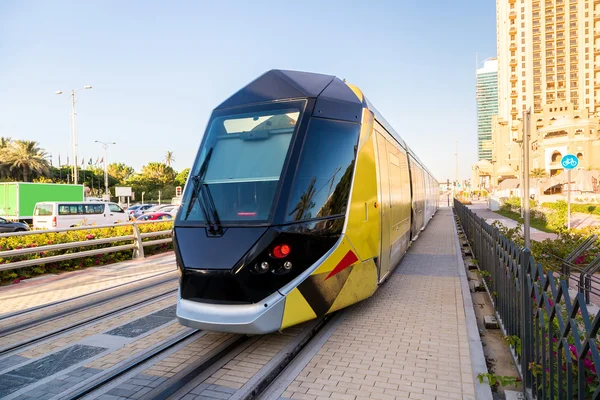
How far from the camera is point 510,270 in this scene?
4.79m

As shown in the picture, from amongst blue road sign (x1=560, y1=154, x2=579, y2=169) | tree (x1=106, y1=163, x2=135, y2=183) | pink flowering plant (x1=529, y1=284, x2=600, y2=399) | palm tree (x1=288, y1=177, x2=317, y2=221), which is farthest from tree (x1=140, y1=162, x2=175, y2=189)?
pink flowering plant (x1=529, y1=284, x2=600, y2=399)

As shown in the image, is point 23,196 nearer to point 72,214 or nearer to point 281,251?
point 72,214

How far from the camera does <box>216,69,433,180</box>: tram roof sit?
219 inches

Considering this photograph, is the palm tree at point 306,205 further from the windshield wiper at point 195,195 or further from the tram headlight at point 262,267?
the windshield wiper at point 195,195

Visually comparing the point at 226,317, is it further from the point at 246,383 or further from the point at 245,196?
the point at 245,196

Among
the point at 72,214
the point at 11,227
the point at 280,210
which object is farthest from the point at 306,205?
the point at 11,227

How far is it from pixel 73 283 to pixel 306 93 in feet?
23.1

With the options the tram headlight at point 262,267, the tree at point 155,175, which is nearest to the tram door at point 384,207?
the tram headlight at point 262,267

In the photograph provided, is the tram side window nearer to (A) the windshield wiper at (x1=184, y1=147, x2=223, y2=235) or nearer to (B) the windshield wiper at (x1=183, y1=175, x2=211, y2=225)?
(A) the windshield wiper at (x1=184, y1=147, x2=223, y2=235)

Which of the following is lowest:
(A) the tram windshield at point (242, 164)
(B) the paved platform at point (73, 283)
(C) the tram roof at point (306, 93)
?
(B) the paved platform at point (73, 283)

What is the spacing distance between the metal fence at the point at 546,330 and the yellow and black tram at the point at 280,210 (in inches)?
72.8

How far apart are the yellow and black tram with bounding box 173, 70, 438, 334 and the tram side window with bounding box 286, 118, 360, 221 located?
0.01m

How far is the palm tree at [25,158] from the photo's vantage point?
178ft

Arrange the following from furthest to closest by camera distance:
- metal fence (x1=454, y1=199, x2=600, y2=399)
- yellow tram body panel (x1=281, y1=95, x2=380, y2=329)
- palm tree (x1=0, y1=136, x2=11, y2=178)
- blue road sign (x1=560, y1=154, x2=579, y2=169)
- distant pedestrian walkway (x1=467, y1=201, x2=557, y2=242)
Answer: palm tree (x1=0, y1=136, x2=11, y2=178) → distant pedestrian walkway (x1=467, y1=201, x2=557, y2=242) → blue road sign (x1=560, y1=154, x2=579, y2=169) → yellow tram body panel (x1=281, y1=95, x2=380, y2=329) → metal fence (x1=454, y1=199, x2=600, y2=399)
